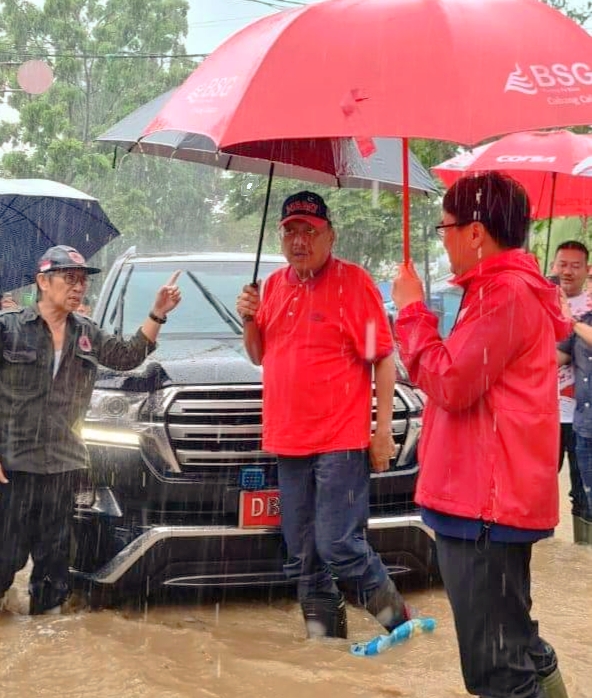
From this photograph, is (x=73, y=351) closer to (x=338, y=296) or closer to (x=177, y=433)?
(x=177, y=433)

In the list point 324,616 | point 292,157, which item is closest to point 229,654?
point 324,616

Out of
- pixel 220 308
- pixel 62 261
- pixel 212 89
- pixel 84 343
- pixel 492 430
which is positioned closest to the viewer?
pixel 492 430

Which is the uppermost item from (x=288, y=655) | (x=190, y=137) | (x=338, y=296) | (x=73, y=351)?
(x=190, y=137)

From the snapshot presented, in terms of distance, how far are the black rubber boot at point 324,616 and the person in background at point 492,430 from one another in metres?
1.71

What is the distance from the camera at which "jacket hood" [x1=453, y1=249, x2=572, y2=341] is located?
3.10m

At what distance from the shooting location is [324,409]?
15.0 feet

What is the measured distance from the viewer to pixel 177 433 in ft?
16.7

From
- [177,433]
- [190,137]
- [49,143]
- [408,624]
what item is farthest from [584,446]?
[49,143]

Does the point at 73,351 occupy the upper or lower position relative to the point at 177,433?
upper

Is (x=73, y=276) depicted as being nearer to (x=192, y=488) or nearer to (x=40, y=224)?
(x=192, y=488)

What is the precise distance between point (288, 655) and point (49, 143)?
29021 mm

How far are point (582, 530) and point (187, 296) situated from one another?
3.12m

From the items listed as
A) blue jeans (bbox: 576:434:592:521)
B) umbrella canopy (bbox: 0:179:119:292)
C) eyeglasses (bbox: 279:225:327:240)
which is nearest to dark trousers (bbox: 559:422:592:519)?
blue jeans (bbox: 576:434:592:521)

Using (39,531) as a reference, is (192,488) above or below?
above
